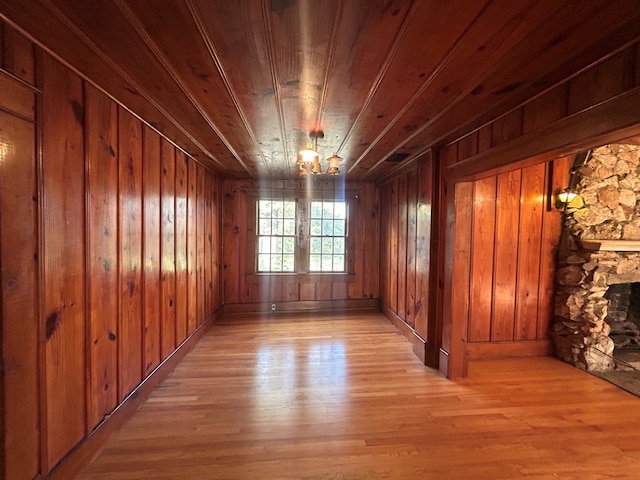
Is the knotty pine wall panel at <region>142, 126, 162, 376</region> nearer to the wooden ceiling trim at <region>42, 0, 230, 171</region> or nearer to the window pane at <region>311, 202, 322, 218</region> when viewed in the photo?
the wooden ceiling trim at <region>42, 0, 230, 171</region>

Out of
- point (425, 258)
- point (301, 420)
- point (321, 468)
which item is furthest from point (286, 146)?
point (321, 468)

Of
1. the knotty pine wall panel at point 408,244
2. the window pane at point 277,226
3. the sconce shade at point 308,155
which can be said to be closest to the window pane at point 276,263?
the window pane at point 277,226

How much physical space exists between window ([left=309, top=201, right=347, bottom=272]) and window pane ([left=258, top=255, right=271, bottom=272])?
0.74 meters

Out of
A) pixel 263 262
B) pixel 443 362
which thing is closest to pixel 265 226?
pixel 263 262

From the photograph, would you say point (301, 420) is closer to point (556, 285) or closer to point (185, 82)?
point (185, 82)

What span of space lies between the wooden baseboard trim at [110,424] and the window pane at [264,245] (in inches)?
81.8

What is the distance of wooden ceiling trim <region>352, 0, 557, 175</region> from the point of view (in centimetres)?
108

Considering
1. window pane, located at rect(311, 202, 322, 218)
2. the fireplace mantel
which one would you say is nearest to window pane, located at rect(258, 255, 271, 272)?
window pane, located at rect(311, 202, 322, 218)

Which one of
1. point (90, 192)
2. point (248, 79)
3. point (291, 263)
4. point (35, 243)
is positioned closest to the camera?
point (35, 243)

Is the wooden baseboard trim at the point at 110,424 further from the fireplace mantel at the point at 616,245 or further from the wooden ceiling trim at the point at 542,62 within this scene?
the fireplace mantel at the point at 616,245

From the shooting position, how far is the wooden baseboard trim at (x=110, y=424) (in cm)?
151

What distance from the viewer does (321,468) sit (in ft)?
5.38

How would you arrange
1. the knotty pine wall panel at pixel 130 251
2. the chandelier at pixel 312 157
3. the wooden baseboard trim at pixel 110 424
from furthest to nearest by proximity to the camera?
the chandelier at pixel 312 157 < the knotty pine wall panel at pixel 130 251 < the wooden baseboard trim at pixel 110 424

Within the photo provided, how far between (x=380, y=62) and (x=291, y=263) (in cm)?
378
